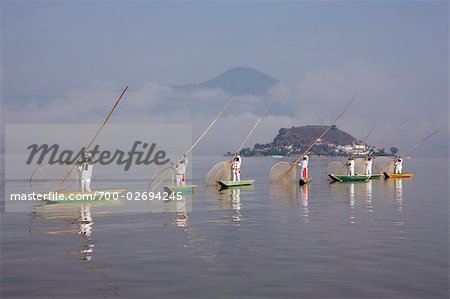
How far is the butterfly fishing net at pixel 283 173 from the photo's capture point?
46625mm

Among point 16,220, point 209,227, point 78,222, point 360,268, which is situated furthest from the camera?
point 16,220

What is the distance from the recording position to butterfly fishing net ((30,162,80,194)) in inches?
1133

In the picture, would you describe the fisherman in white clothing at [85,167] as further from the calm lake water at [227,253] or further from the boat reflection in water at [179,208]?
the boat reflection in water at [179,208]

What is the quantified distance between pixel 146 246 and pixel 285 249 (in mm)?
4010

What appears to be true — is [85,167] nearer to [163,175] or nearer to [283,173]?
[163,175]

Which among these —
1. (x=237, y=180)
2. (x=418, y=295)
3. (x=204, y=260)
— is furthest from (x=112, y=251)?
(x=237, y=180)

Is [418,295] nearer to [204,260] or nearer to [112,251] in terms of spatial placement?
[204,260]

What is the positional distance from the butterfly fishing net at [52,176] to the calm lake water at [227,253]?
7.30 feet

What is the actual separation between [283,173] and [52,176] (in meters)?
22.0

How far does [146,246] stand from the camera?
16.8 metres

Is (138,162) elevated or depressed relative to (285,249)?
elevated

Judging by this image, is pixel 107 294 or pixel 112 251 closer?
pixel 107 294

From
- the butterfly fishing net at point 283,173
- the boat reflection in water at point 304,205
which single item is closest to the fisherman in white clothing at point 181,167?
the boat reflection in water at point 304,205

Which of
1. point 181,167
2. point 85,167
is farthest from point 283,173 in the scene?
point 85,167
